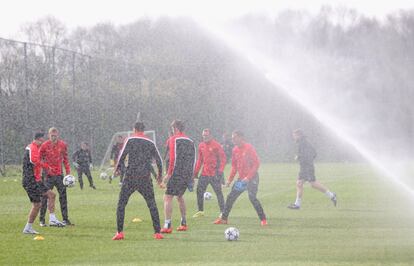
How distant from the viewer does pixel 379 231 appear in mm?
19141

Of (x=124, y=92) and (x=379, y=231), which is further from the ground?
(x=124, y=92)

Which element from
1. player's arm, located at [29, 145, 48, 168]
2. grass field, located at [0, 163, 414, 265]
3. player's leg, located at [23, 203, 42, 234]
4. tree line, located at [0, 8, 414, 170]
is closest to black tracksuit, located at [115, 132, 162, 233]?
grass field, located at [0, 163, 414, 265]

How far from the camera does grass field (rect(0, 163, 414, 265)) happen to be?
14.7m

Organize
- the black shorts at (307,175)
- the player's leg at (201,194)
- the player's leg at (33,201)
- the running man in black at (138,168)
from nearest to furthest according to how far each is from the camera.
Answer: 1. the running man in black at (138,168)
2. the player's leg at (33,201)
3. the player's leg at (201,194)
4. the black shorts at (307,175)

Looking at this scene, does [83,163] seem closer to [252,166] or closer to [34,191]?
[252,166]

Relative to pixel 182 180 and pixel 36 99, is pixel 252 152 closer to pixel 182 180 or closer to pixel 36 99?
pixel 182 180

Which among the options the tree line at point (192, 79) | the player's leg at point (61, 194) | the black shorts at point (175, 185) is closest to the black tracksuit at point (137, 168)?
the black shorts at point (175, 185)

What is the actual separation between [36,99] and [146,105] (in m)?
15.7

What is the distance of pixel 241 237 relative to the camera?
712 inches

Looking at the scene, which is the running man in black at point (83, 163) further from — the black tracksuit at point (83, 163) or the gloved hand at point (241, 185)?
the gloved hand at point (241, 185)

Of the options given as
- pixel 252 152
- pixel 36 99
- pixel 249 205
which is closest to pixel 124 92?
pixel 36 99

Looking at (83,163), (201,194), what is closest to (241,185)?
(201,194)

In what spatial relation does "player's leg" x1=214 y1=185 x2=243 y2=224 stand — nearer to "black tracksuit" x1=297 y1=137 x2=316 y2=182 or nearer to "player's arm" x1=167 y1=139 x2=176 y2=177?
"player's arm" x1=167 y1=139 x2=176 y2=177

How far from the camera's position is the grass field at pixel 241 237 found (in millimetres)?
14711
